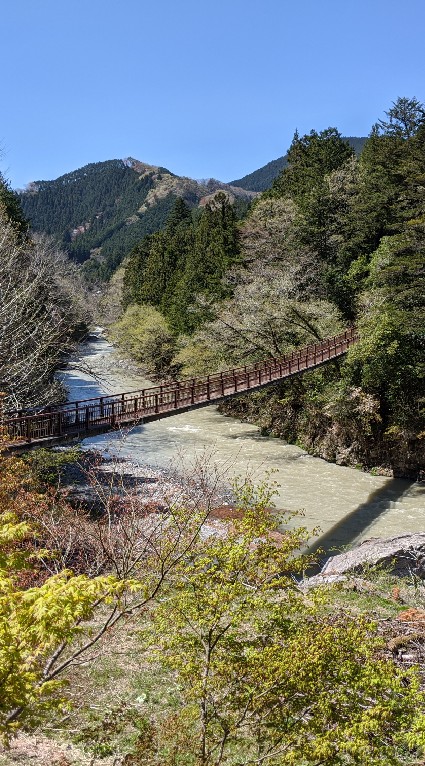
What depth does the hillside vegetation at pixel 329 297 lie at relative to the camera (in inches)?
874

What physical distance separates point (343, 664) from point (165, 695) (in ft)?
13.4

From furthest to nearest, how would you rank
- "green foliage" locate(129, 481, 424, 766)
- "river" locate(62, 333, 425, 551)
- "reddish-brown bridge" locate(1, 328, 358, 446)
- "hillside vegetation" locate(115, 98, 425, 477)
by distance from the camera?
"hillside vegetation" locate(115, 98, 425, 477) < "river" locate(62, 333, 425, 551) < "reddish-brown bridge" locate(1, 328, 358, 446) < "green foliage" locate(129, 481, 424, 766)

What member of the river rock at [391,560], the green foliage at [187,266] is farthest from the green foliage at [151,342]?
the river rock at [391,560]

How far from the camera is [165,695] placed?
303 inches

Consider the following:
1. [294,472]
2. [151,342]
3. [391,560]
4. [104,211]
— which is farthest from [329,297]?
[104,211]

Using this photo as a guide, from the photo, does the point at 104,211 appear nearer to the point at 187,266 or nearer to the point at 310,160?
the point at 187,266

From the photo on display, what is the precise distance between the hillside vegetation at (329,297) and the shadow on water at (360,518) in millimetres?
1627

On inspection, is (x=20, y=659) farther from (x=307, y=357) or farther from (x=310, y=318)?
(x=310, y=318)

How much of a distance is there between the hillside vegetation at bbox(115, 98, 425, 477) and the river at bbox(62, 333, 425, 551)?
4.54 ft

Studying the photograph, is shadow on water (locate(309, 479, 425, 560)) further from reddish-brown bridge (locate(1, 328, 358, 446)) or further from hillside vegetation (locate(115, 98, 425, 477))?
reddish-brown bridge (locate(1, 328, 358, 446))

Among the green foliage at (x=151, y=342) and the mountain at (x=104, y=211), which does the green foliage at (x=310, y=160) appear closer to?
the green foliage at (x=151, y=342)

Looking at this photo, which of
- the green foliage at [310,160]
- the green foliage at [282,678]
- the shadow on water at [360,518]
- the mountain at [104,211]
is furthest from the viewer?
the mountain at [104,211]

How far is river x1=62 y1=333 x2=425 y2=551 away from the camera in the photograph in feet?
53.9

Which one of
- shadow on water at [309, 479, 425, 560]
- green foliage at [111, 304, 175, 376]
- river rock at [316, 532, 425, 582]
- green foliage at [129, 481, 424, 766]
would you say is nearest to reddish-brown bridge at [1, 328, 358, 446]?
shadow on water at [309, 479, 425, 560]
